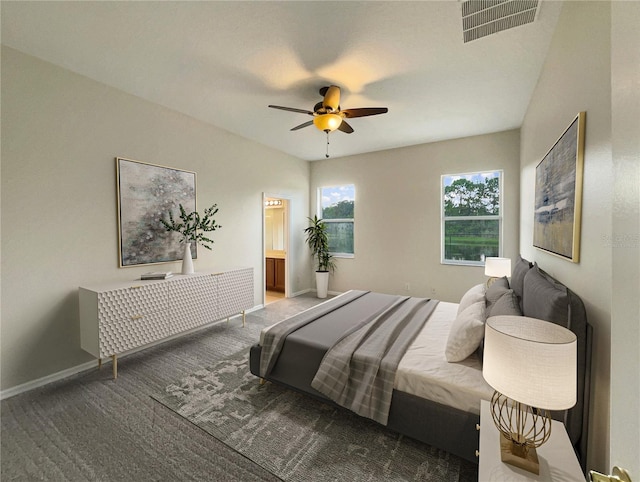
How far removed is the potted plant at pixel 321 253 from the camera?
18.0 feet

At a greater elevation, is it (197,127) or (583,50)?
(197,127)

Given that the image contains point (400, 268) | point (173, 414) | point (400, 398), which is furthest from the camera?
point (400, 268)

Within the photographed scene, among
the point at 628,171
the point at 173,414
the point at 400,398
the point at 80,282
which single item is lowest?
the point at 173,414

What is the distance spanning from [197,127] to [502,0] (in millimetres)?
3478

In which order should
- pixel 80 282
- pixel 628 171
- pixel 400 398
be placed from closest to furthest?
pixel 628 171, pixel 400 398, pixel 80 282

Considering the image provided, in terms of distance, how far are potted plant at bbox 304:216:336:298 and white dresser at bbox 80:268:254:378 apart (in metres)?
2.18

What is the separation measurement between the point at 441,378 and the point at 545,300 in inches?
28.6

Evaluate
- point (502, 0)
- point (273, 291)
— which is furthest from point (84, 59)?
point (273, 291)

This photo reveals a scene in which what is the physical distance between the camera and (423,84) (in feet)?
9.02

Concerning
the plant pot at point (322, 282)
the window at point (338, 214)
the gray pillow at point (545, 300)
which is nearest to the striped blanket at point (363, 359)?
the gray pillow at point (545, 300)

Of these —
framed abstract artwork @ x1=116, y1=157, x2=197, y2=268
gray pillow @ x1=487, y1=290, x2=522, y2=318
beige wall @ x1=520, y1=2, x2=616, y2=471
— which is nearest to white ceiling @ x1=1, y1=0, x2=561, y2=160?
beige wall @ x1=520, y1=2, x2=616, y2=471

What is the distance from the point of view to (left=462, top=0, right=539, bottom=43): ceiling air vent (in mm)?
1751

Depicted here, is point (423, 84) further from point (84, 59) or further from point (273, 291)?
point (273, 291)

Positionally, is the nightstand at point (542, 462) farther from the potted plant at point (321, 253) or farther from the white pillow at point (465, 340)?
the potted plant at point (321, 253)
